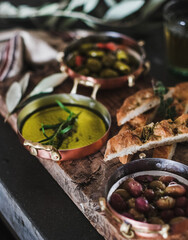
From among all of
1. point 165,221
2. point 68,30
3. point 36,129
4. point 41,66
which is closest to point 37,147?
point 36,129

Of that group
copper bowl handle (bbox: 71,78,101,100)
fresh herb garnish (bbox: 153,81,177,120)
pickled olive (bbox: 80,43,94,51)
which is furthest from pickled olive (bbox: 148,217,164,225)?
pickled olive (bbox: 80,43,94,51)

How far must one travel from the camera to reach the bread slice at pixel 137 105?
51.1 inches

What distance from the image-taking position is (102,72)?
4.91ft

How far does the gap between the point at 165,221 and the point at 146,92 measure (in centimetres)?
56

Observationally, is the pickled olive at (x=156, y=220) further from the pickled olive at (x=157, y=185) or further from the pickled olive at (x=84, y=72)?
the pickled olive at (x=84, y=72)

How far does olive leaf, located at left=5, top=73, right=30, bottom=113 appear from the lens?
4.70 feet

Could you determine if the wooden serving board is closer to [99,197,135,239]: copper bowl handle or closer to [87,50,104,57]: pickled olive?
[99,197,135,239]: copper bowl handle

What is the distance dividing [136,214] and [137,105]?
19.2 inches

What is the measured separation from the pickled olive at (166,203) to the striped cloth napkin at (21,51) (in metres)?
0.92

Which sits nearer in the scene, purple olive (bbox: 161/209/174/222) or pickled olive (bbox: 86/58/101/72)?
purple olive (bbox: 161/209/174/222)

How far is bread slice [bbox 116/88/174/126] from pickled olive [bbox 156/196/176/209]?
0.40 meters

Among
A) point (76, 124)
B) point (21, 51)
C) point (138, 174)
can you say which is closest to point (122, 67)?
point (76, 124)

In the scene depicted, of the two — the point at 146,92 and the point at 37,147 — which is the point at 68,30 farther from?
the point at 37,147

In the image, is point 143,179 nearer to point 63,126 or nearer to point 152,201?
point 152,201
